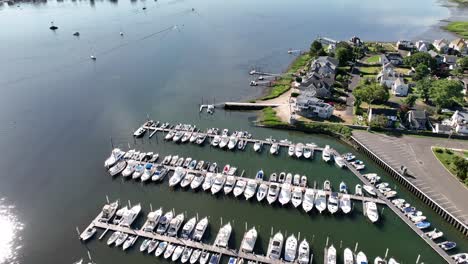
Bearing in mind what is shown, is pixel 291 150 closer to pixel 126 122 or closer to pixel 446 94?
pixel 126 122

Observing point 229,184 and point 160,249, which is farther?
point 229,184

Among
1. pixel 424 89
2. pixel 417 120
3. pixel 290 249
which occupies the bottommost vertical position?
pixel 290 249

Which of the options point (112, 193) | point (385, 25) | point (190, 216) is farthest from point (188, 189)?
point (385, 25)

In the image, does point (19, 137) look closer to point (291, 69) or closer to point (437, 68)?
point (291, 69)

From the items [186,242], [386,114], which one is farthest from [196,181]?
[386,114]

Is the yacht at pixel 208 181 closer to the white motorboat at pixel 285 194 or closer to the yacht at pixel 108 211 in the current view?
the white motorboat at pixel 285 194

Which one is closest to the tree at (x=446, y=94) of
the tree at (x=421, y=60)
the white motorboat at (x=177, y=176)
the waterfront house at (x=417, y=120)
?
the waterfront house at (x=417, y=120)
